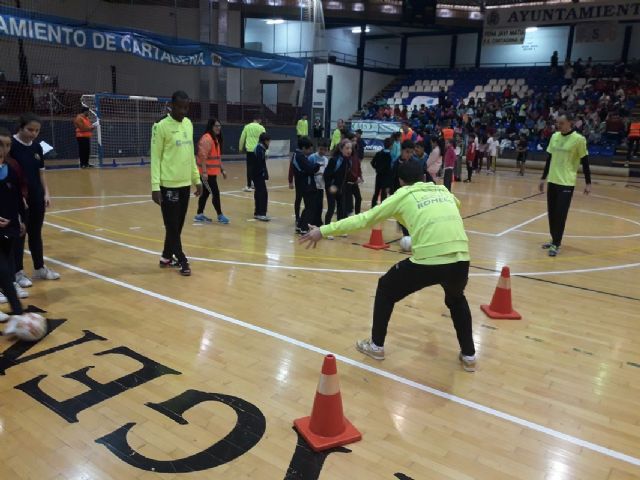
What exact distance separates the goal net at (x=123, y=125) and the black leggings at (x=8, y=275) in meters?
13.2

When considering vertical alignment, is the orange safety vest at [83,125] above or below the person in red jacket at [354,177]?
above

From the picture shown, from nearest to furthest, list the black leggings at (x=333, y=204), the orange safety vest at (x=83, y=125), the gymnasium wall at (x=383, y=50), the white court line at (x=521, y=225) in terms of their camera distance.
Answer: the black leggings at (x=333, y=204) < the white court line at (x=521, y=225) < the orange safety vest at (x=83, y=125) < the gymnasium wall at (x=383, y=50)

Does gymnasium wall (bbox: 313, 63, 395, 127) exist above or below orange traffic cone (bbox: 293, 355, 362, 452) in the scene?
above

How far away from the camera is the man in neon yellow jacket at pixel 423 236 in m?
3.74

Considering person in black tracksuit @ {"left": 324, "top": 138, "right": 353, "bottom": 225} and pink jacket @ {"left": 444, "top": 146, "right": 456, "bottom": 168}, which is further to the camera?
pink jacket @ {"left": 444, "top": 146, "right": 456, "bottom": 168}

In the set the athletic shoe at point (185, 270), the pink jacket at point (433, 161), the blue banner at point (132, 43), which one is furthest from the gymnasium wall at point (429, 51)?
the athletic shoe at point (185, 270)

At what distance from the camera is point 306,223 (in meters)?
8.49

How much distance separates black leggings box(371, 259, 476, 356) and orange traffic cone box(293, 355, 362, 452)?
1026 millimetres

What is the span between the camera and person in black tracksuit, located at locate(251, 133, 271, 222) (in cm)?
927

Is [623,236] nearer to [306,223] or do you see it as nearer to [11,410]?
[306,223]

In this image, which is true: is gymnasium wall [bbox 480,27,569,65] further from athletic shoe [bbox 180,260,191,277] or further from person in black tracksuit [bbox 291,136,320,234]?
athletic shoe [bbox 180,260,191,277]

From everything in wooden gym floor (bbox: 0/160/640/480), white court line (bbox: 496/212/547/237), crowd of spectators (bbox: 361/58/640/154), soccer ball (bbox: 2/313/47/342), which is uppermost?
crowd of spectators (bbox: 361/58/640/154)

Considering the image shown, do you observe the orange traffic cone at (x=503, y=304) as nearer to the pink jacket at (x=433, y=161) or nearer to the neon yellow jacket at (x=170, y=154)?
the neon yellow jacket at (x=170, y=154)

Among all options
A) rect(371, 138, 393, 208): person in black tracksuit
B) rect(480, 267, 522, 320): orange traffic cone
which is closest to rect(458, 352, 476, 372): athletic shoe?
rect(480, 267, 522, 320): orange traffic cone
